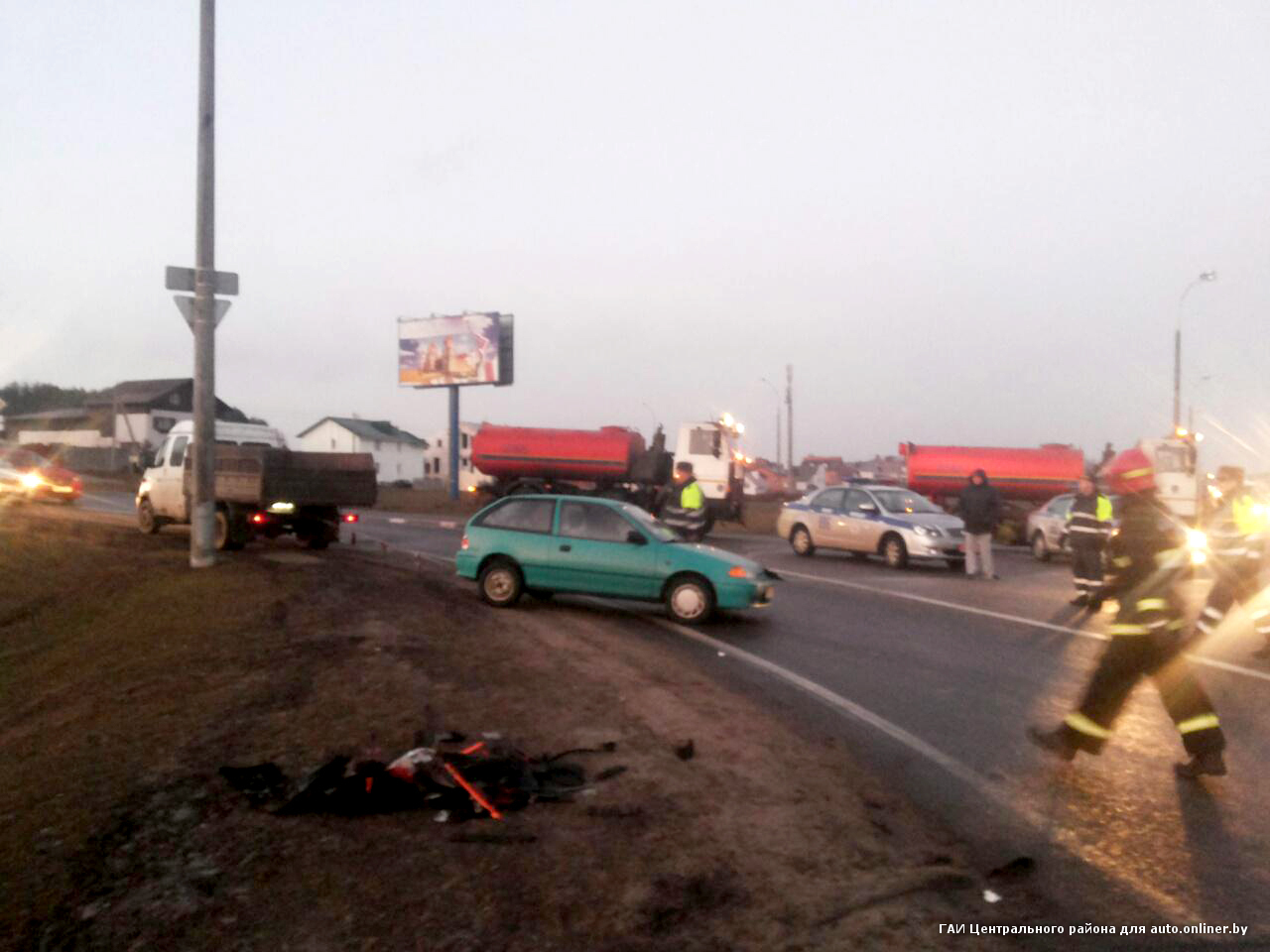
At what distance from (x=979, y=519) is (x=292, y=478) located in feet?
37.3

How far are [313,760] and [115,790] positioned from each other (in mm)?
1084

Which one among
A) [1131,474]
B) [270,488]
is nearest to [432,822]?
[1131,474]

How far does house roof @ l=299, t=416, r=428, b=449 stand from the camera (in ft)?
311

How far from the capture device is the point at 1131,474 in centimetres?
690

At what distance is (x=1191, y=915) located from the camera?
4.65 m

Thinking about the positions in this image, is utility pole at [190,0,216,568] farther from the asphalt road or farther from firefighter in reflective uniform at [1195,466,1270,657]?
firefighter in reflective uniform at [1195,466,1270,657]

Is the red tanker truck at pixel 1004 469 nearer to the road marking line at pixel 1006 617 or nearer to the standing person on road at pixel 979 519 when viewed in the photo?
the standing person on road at pixel 979 519

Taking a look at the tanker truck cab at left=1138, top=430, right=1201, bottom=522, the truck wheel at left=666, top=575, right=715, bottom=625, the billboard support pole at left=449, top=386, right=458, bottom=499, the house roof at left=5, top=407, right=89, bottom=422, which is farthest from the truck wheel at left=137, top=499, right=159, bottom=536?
the house roof at left=5, top=407, right=89, bottom=422

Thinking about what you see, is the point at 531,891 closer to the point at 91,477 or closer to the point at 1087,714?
the point at 1087,714

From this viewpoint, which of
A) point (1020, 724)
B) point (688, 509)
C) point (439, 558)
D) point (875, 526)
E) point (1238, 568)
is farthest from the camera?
point (875, 526)

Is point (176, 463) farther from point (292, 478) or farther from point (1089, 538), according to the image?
point (1089, 538)

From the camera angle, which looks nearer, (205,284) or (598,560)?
(598,560)

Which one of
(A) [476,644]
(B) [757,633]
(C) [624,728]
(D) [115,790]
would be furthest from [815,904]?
(B) [757,633]

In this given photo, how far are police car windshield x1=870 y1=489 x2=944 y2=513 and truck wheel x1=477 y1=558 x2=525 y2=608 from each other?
9983 millimetres
